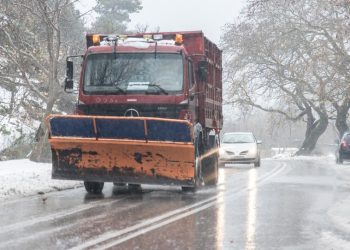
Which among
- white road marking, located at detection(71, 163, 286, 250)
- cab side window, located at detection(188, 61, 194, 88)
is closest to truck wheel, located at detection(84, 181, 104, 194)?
white road marking, located at detection(71, 163, 286, 250)

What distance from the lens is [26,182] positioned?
13.5 meters

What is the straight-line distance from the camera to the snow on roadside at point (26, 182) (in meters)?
12.4

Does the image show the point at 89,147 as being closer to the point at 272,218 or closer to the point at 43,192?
the point at 43,192

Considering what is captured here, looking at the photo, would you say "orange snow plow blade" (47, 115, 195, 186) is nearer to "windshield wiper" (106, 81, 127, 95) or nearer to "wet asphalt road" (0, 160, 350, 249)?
"wet asphalt road" (0, 160, 350, 249)

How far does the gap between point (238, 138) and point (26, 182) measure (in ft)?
51.2

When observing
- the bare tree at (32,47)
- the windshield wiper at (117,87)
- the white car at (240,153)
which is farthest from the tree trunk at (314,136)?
the windshield wiper at (117,87)

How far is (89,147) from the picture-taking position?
1185 cm

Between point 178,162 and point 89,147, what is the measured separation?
66.3 inches

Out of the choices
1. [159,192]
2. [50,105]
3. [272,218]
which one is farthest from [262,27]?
[272,218]

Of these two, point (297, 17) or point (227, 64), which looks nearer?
point (297, 17)

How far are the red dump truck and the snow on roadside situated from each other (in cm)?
98

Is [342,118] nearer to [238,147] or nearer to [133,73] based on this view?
[238,147]

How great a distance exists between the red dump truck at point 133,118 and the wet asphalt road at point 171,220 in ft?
1.78

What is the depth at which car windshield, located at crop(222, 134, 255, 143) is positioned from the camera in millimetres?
27614
